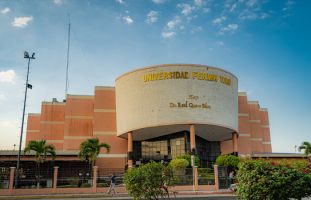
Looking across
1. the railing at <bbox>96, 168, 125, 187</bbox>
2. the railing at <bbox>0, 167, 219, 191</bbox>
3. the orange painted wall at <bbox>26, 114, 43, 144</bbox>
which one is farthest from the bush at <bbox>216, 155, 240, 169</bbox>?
the orange painted wall at <bbox>26, 114, 43, 144</bbox>

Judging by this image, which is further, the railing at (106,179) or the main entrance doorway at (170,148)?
the main entrance doorway at (170,148)

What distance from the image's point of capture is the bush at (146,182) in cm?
1519

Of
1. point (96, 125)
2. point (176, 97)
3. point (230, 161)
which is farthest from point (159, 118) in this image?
point (96, 125)

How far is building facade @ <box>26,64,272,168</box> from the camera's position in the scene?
4125 cm

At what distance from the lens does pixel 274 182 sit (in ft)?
39.3

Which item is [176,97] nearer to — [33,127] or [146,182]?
[146,182]

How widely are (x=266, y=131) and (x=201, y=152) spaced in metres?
17.6

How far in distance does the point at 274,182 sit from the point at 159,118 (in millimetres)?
29352

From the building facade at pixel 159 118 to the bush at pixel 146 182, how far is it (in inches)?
985

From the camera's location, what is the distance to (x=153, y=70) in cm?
4225

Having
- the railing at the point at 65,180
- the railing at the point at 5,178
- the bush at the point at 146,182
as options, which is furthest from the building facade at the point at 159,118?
the bush at the point at 146,182

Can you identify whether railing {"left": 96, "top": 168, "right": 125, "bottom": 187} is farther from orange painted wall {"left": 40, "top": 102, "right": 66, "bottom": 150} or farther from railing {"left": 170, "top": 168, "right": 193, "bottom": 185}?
orange painted wall {"left": 40, "top": 102, "right": 66, "bottom": 150}

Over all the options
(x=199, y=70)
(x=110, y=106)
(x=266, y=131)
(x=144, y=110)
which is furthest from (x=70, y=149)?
(x=266, y=131)

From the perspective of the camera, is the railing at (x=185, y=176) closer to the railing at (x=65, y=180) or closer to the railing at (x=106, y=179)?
the railing at (x=65, y=180)
